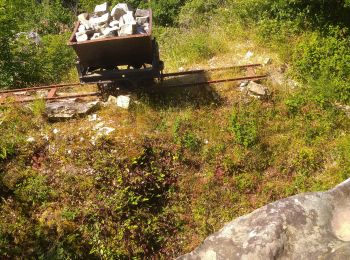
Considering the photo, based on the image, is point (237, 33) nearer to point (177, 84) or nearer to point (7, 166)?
point (177, 84)

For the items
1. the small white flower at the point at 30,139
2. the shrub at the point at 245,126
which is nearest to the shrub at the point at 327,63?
the shrub at the point at 245,126

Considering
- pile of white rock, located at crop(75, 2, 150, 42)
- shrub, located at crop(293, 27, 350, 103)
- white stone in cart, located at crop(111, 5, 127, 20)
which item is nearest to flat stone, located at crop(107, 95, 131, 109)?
pile of white rock, located at crop(75, 2, 150, 42)

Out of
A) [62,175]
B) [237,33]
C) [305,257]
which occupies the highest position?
[237,33]

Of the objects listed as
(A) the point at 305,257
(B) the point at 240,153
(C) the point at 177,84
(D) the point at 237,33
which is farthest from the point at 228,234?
(D) the point at 237,33

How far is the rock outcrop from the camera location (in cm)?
434

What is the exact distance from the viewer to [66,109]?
765cm

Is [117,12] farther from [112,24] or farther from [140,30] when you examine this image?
[140,30]

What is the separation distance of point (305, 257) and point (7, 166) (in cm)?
520

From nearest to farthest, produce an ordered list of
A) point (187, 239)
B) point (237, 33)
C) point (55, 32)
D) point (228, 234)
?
point (228, 234)
point (187, 239)
point (237, 33)
point (55, 32)

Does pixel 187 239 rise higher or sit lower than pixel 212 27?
lower

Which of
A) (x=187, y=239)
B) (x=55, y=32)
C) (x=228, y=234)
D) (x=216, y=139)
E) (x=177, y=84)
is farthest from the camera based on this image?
(x=55, y=32)

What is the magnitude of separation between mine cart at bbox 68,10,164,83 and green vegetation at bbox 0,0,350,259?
600mm

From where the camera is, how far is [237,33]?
10.8 m

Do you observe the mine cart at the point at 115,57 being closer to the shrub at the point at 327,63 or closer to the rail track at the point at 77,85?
the rail track at the point at 77,85
